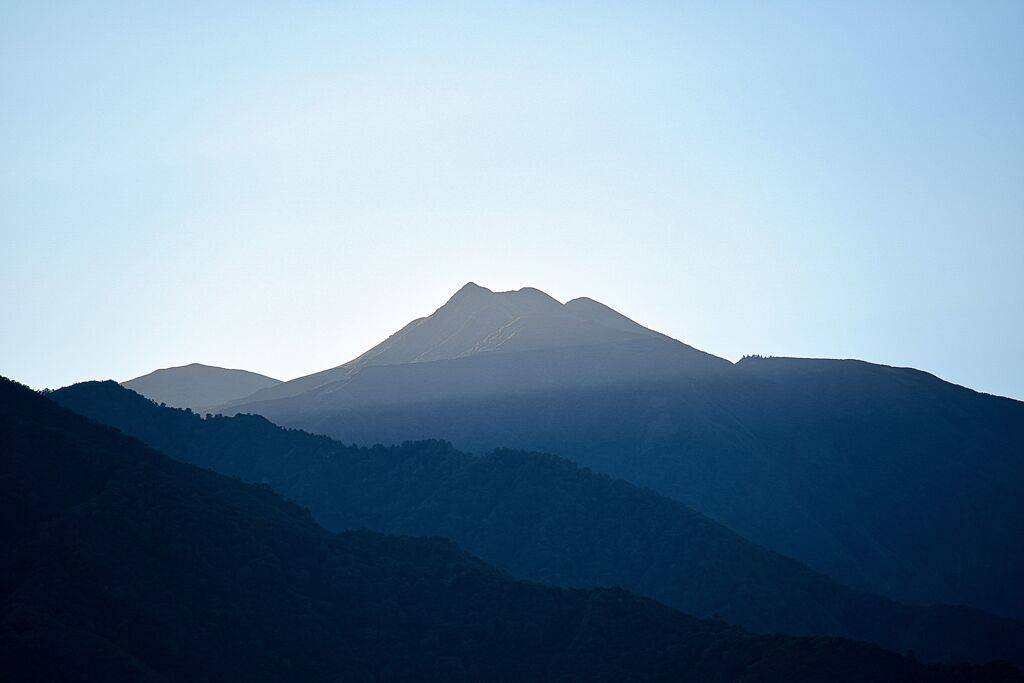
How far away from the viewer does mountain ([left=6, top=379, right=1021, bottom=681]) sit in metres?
63.3

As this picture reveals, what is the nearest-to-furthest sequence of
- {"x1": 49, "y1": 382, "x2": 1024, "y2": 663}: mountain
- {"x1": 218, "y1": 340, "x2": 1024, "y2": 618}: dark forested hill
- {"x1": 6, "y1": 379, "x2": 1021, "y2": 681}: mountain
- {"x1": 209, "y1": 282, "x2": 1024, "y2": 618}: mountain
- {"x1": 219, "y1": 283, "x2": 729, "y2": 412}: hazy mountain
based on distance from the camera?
1. {"x1": 6, "y1": 379, "x2": 1021, "y2": 681}: mountain
2. {"x1": 49, "y1": 382, "x2": 1024, "y2": 663}: mountain
3. {"x1": 218, "y1": 340, "x2": 1024, "y2": 618}: dark forested hill
4. {"x1": 209, "y1": 282, "x2": 1024, "y2": 618}: mountain
5. {"x1": 219, "y1": 283, "x2": 729, "y2": 412}: hazy mountain

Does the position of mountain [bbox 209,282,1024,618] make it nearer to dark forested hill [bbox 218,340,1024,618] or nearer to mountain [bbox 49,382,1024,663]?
dark forested hill [bbox 218,340,1024,618]

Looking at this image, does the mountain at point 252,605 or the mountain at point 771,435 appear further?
the mountain at point 771,435

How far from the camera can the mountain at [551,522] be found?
99.7m

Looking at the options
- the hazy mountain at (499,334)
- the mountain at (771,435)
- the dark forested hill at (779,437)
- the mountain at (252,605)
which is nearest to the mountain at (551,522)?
the mountain at (771,435)

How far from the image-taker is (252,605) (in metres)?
71.2

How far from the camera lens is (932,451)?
493ft

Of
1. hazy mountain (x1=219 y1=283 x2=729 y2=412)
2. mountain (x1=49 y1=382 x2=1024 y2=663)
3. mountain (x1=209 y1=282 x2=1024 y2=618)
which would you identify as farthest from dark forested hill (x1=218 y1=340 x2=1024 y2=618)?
mountain (x1=49 y1=382 x2=1024 y2=663)

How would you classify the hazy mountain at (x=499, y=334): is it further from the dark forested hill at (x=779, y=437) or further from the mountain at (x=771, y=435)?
the dark forested hill at (x=779, y=437)

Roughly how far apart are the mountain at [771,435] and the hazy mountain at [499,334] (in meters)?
1.08

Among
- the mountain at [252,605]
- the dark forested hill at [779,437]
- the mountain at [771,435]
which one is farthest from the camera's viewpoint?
the mountain at [771,435]

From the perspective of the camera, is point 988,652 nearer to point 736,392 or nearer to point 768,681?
point 768,681

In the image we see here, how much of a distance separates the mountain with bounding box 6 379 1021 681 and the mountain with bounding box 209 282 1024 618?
53697 millimetres

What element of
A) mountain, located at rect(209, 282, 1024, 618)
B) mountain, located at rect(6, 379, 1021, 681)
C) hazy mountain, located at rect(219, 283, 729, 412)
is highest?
hazy mountain, located at rect(219, 283, 729, 412)
